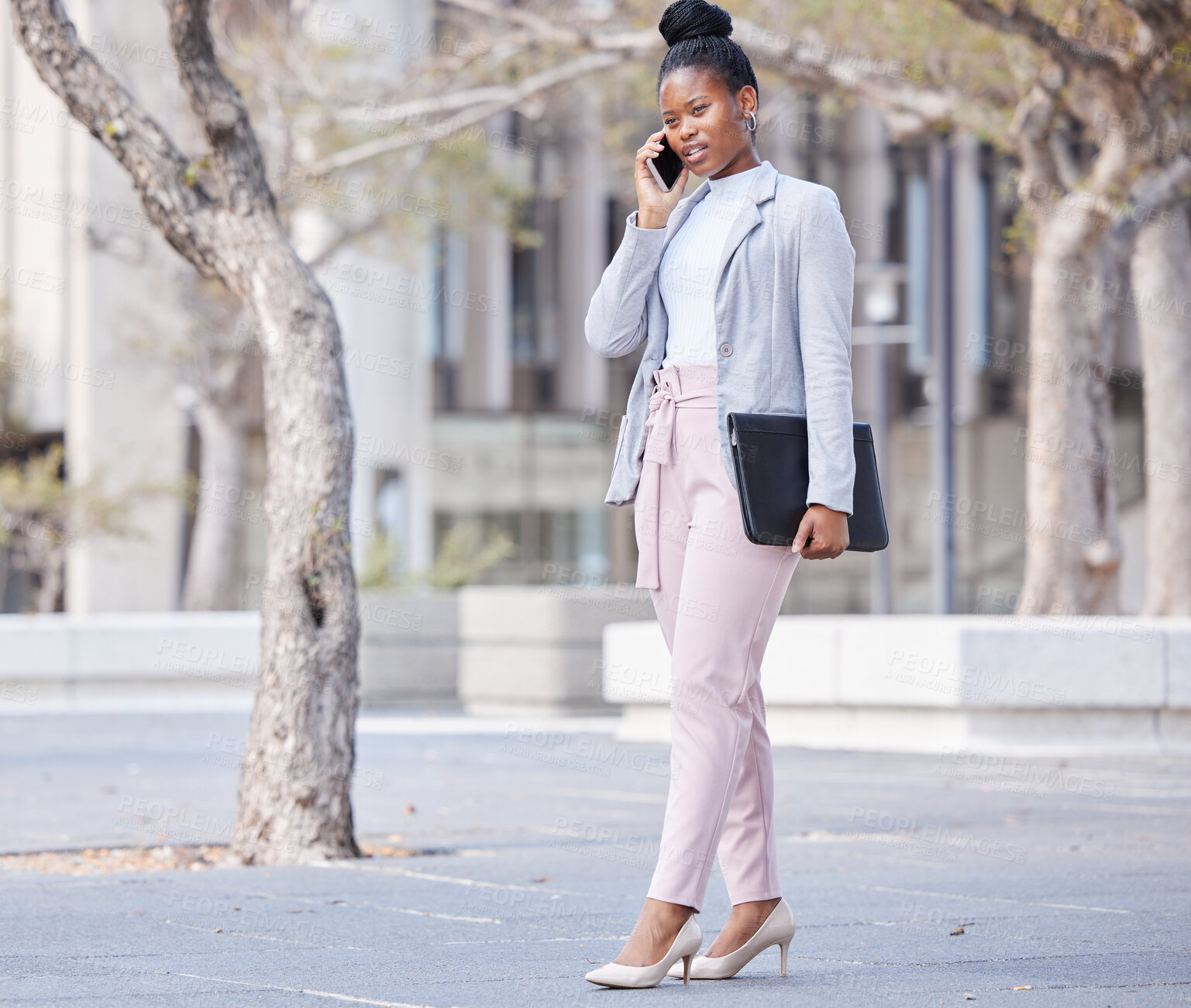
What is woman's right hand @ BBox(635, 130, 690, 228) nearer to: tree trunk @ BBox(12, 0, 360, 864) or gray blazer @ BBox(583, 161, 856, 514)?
gray blazer @ BBox(583, 161, 856, 514)

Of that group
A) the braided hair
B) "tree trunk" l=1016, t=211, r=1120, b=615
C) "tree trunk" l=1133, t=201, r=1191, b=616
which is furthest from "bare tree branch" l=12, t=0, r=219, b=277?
"tree trunk" l=1133, t=201, r=1191, b=616

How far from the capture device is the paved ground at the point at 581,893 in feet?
12.4

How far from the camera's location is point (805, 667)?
437 inches

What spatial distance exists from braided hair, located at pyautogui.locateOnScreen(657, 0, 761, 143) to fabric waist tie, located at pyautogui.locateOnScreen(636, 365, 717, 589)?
59 centimetres

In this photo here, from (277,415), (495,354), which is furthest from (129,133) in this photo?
(495,354)

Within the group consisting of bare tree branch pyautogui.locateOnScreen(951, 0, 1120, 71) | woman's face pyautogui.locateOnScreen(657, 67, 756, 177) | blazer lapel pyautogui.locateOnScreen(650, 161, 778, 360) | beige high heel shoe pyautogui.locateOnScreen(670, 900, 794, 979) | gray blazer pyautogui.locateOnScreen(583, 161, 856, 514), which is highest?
bare tree branch pyautogui.locateOnScreen(951, 0, 1120, 71)

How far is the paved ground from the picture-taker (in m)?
3.79

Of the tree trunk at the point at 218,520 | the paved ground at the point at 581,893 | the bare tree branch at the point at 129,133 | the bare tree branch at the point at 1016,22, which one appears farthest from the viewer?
the tree trunk at the point at 218,520

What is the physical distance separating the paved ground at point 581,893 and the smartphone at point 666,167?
1757 mm

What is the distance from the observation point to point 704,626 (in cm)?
362

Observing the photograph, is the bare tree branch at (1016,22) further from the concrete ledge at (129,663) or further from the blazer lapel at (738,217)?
the concrete ledge at (129,663)

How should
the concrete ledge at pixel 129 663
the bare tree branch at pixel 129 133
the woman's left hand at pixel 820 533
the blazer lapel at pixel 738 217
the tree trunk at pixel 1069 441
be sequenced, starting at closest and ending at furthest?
the woman's left hand at pixel 820 533, the blazer lapel at pixel 738 217, the bare tree branch at pixel 129 133, the tree trunk at pixel 1069 441, the concrete ledge at pixel 129 663

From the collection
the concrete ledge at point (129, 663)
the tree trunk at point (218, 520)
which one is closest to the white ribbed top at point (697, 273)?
the concrete ledge at point (129, 663)

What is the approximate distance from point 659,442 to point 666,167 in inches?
24.6
